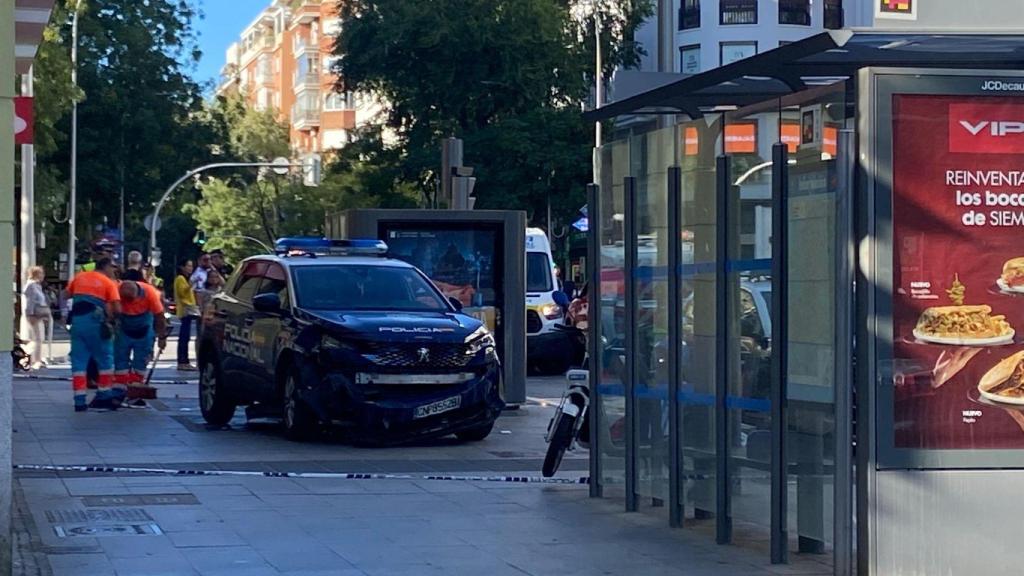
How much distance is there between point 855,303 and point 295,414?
26.2ft

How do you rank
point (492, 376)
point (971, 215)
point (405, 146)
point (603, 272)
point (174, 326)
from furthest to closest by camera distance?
point (405, 146)
point (174, 326)
point (492, 376)
point (603, 272)
point (971, 215)

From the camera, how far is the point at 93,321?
702 inches

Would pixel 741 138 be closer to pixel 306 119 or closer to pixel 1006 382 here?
pixel 1006 382

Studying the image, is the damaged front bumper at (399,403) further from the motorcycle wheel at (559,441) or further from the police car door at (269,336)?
the motorcycle wheel at (559,441)

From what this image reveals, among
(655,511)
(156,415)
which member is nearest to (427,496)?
(655,511)

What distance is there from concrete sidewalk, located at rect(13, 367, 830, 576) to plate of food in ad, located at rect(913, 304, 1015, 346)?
5.22 ft

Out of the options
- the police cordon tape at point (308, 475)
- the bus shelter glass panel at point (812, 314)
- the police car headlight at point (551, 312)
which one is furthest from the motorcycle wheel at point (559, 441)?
the police car headlight at point (551, 312)

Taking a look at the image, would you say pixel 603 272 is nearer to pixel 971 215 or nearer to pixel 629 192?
pixel 629 192

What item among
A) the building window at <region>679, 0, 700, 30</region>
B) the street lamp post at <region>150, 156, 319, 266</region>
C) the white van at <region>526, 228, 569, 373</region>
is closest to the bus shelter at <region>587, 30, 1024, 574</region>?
the white van at <region>526, 228, 569, 373</region>

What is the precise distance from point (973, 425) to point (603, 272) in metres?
3.63

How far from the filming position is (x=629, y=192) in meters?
10.5

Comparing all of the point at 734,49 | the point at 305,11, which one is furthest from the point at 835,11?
the point at 305,11

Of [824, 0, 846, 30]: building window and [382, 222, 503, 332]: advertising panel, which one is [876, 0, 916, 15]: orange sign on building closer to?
[382, 222, 503, 332]: advertising panel

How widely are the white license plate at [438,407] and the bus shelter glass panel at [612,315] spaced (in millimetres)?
3514
